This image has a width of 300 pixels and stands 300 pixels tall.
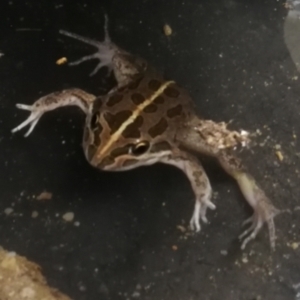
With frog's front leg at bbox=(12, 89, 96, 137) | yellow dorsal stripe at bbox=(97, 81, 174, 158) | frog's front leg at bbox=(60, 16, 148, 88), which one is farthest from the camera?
frog's front leg at bbox=(60, 16, 148, 88)

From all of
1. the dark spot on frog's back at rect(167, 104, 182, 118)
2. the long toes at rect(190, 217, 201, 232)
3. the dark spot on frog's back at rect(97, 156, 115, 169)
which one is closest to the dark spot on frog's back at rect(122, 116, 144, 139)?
the dark spot on frog's back at rect(97, 156, 115, 169)

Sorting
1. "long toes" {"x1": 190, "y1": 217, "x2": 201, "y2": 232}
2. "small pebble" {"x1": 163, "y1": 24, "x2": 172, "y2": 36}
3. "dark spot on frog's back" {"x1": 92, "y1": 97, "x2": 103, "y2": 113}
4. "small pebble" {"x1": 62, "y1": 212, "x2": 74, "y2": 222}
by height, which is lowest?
"small pebble" {"x1": 62, "y1": 212, "x2": 74, "y2": 222}

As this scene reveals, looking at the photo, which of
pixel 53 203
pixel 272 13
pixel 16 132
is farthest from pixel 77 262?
pixel 272 13

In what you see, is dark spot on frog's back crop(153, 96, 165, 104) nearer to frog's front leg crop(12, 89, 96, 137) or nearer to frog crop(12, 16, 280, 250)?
frog crop(12, 16, 280, 250)

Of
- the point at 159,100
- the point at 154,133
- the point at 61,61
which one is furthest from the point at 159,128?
the point at 61,61

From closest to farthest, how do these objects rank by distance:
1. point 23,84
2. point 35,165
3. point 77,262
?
1. point 77,262
2. point 35,165
3. point 23,84

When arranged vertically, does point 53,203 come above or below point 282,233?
below

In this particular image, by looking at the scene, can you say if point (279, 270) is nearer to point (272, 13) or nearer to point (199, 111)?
point (199, 111)

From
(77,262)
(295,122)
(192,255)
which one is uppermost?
(295,122)

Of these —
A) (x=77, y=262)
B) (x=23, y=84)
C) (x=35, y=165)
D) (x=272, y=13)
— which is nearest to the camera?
(x=77, y=262)
